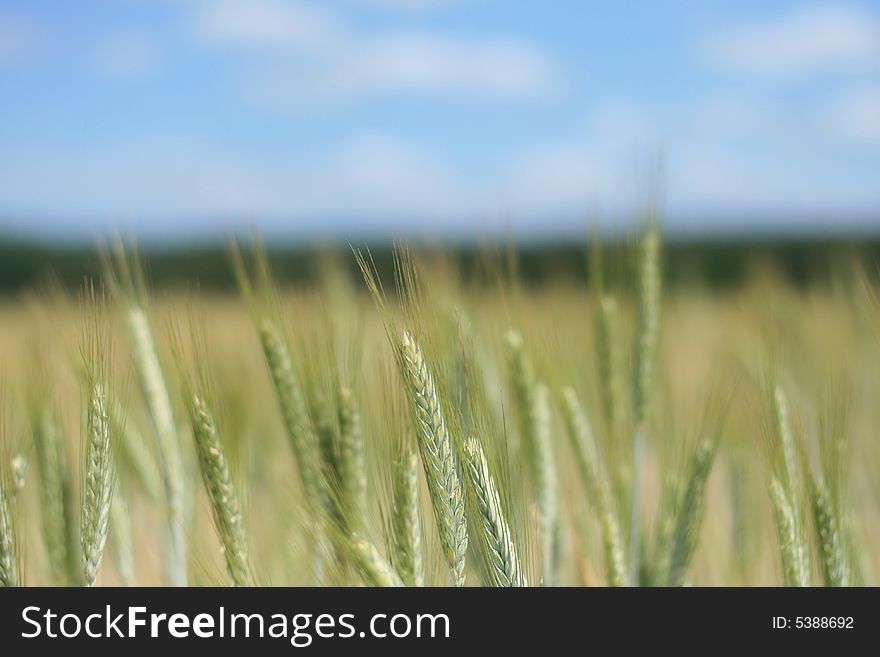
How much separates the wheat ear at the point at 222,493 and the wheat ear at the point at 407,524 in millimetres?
251

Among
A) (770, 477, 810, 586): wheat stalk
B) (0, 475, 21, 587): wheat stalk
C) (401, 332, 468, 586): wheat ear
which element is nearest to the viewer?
(401, 332, 468, 586): wheat ear

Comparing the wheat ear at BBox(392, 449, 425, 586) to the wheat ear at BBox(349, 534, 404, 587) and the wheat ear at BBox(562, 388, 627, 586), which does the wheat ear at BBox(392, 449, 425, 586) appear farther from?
the wheat ear at BBox(562, 388, 627, 586)

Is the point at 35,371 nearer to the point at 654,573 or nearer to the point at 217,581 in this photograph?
the point at 217,581

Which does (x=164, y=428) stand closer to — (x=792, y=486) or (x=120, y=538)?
(x=120, y=538)

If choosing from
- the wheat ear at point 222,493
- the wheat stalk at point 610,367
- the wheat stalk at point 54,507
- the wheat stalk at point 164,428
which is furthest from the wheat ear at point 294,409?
the wheat stalk at point 610,367

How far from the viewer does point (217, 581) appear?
1.33 meters

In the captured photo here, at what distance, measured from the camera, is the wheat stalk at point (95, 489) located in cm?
120

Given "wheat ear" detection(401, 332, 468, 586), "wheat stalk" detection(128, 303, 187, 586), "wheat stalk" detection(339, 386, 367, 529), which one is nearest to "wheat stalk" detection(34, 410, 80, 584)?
"wheat stalk" detection(128, 303, 187, 586)

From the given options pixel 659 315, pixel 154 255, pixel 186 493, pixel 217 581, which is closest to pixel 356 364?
pixel 217 581

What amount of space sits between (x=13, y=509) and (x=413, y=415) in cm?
71

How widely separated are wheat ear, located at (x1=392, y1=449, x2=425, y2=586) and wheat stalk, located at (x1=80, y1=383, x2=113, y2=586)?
1.43ft

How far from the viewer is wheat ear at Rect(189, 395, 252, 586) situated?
126 centimetres

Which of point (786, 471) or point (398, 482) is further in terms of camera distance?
point (786, 471)

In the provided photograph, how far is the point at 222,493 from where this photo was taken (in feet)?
4.12
